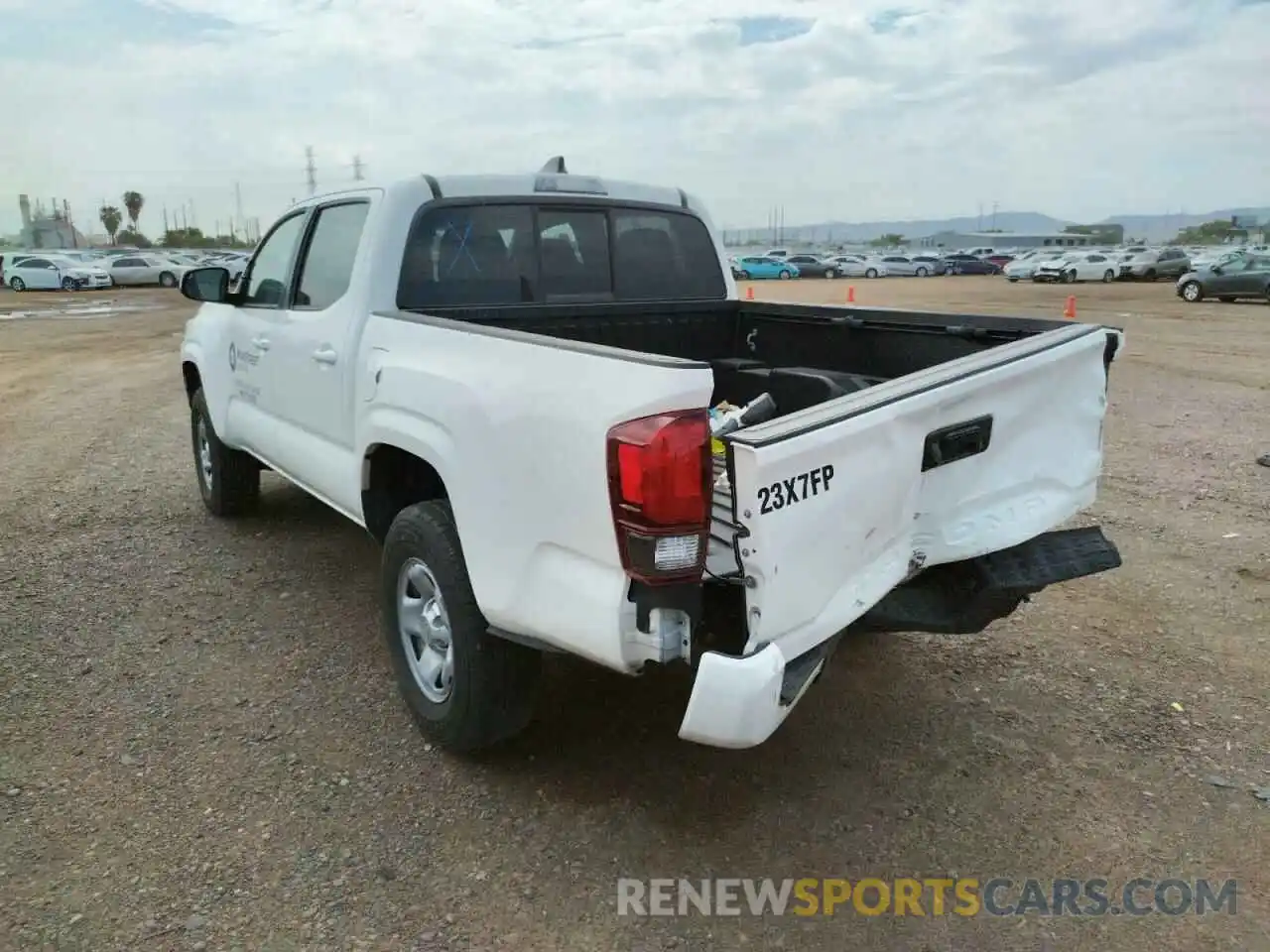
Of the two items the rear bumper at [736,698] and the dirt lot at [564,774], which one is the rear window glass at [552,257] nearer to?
the dirt lot at [564,774]

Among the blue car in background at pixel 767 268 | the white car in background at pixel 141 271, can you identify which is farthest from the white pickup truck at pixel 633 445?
the blue car in background at pixel 767 268

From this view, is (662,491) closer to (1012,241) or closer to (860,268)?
(860,268)

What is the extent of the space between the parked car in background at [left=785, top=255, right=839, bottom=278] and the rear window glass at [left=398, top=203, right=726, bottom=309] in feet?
174

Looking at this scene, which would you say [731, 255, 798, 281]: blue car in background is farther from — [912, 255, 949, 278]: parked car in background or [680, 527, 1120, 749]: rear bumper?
[680, 527, 1120, 749]: rear bumper

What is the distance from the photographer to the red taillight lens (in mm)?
2361

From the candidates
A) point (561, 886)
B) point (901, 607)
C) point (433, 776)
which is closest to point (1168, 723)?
point (901, 607)

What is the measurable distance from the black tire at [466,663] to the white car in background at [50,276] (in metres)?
43.1

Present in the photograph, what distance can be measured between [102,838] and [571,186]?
317 cm

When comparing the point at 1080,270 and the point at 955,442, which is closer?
the point at 955,442

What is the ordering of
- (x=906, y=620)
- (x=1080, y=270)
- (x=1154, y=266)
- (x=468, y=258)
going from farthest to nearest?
(x=1080, y=270), (x=1154, y=266), (x=468, y=258), (x=906, y=620)

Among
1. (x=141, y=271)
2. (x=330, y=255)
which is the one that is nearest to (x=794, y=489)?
(x=330, y=255)

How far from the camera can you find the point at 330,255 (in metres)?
4.45

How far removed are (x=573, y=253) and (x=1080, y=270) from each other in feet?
150

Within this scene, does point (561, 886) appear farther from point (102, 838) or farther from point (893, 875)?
point (102, 838)
